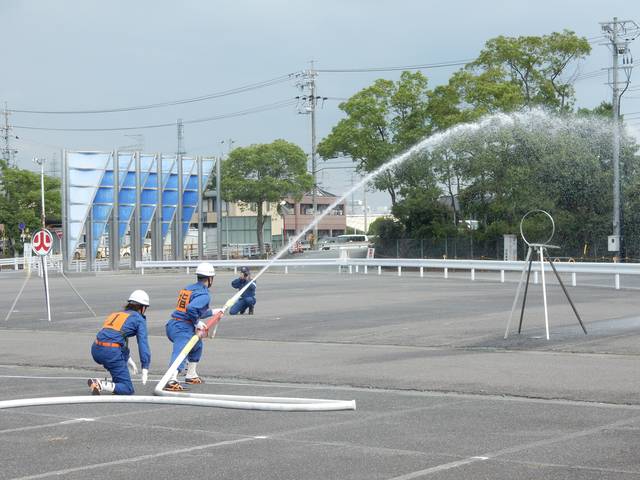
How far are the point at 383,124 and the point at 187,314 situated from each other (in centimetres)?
4911

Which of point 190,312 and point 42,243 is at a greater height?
point 42,243

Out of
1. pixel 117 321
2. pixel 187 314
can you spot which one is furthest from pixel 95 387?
pixel 187 314

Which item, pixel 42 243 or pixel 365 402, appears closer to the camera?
pixel 365 402

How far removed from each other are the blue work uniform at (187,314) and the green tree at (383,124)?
47500 mm

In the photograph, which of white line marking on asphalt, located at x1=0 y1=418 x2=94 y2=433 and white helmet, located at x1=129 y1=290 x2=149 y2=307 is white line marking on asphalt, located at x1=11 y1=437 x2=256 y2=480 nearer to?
white line marking on asphalt, located at x1=0 y1=418 x2=94 y2=433

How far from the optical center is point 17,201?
269ft

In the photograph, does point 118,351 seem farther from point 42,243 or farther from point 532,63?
point 532,63

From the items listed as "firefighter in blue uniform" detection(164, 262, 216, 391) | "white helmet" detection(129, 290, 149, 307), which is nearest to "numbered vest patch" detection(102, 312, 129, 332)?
"white helmet" detection(129, 290, 149, 307)

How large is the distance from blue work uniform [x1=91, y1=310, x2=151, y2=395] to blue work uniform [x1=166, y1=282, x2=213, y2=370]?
2.45 ft

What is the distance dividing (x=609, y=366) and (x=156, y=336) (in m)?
10.2

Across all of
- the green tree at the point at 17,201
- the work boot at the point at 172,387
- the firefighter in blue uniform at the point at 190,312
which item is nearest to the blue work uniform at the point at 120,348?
the work boot at the point at 172,387

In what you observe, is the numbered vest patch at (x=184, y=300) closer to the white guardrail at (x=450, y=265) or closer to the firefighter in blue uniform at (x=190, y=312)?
the firefighter in blue uniform at (x=190, y=312)

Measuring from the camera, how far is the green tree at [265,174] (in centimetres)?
7712

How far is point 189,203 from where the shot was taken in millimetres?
62250
